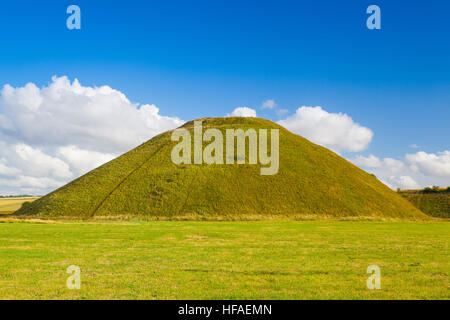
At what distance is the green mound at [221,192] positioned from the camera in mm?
68188

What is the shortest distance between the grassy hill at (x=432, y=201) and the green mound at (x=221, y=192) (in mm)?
21902

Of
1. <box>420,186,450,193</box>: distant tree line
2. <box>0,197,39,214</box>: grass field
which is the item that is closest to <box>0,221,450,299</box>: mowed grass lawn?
<box>0,197,39,214</box>: grass field

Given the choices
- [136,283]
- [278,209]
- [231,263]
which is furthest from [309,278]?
[278,209]

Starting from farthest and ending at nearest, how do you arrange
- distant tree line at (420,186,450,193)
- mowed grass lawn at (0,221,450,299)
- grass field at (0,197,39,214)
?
distant tree line at (420,186,450,193), grass field at (0,197,39,214), mowed grass lawn at (0,221,450,299)

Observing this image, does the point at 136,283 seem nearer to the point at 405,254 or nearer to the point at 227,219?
the point at 405,254

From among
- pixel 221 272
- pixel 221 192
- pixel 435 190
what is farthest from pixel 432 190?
pixel 221 272

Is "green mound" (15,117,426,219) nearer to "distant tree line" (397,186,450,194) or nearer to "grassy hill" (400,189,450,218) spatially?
"grassy hill" (400,189,450,218)

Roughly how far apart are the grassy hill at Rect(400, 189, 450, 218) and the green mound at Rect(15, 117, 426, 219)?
21.9 metres

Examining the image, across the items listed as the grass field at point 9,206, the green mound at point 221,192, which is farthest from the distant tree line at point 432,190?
the grass field at point 9,206

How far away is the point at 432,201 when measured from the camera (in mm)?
105875

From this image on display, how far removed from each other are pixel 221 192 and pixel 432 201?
71900 millimetres

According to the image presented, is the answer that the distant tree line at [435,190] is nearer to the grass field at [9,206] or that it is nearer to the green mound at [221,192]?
the green mound at [221,192]

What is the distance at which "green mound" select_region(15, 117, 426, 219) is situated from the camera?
224ft

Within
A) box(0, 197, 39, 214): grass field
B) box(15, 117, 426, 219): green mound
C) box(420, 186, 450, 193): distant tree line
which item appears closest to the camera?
box(15, 117, 426, 219): green mound
